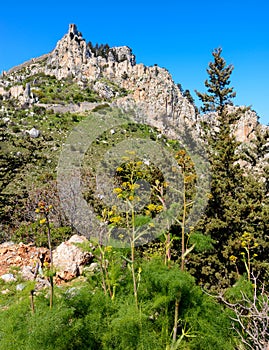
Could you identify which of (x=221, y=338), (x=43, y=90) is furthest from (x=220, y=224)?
(x=43, y=90)

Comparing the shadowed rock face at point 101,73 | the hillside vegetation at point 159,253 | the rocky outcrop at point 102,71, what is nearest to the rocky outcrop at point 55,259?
the hillside vegetation at point 159,253

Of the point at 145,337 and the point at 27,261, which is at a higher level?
the point at 145,337

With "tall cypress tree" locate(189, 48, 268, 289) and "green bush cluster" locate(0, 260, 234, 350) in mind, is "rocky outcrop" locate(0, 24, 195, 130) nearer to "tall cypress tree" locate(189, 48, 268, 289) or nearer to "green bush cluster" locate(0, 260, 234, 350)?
"tall cypress tree" locate(189, 48, 268, 289)

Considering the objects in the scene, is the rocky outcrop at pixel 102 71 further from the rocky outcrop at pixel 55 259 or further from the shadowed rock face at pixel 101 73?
the rocky outcrop at pixel 55 259

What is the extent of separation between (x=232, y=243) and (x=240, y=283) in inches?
166

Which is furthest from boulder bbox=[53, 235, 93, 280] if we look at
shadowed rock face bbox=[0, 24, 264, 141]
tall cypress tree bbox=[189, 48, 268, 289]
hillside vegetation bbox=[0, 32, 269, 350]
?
shadowed rock face bbox=[0, 24, 264, 141]

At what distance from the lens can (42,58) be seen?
9056cm

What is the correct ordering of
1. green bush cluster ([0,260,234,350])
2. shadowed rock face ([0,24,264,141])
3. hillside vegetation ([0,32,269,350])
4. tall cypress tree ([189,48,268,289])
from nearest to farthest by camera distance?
green bush cluster ([0,260,234,350]), hillside vegetation ([0,32,269,350]), tall cypress tree ([189,48,268,289]), shadowed rock face ([0,24,264,141])

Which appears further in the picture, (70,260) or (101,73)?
(101,73)

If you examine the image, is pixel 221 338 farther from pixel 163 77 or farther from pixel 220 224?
pixel 163 77

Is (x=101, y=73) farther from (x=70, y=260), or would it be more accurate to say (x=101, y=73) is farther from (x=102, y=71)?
(x=70, y=260)

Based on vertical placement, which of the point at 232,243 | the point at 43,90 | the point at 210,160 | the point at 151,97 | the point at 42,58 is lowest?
the point at 232,243

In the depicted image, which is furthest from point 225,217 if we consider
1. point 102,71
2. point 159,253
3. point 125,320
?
point 102,71

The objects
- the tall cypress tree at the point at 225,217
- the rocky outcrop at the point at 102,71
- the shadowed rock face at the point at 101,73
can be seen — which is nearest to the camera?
the tall cypress tree at the point at 225,217
